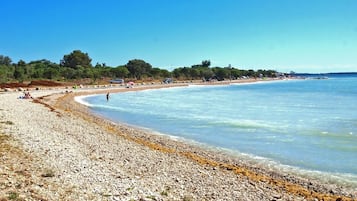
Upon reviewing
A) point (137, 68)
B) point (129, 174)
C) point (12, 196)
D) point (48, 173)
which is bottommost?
point (129, 174)

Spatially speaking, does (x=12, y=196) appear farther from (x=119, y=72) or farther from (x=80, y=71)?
(x=119, y=72)

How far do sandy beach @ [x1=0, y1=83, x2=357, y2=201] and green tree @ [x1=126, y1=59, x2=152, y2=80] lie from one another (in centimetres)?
13321

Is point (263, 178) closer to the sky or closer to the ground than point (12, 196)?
closer to the ground

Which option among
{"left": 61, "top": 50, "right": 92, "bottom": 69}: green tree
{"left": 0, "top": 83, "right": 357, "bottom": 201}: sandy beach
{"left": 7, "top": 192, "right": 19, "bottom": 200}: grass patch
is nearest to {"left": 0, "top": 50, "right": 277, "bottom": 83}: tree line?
{"left": 61, "top": 50, "right": 92, "bottom": 69}: green tree

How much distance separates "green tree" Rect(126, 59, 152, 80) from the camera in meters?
150

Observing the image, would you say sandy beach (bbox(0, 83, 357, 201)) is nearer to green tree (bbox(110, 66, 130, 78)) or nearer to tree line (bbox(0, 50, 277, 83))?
tree line (bbox(0, 50, 277, 83))

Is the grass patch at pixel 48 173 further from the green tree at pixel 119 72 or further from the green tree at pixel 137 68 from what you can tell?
the green tree at pixel 137 68

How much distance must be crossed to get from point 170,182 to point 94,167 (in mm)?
2634

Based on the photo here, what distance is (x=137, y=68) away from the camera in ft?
493

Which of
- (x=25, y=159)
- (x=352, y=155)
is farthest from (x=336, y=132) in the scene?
(x=25, y=159)

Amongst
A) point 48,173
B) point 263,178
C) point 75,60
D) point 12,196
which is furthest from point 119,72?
point 12,196

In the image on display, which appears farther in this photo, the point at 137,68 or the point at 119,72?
the point at 137,68

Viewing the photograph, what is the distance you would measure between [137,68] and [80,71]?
130 feet

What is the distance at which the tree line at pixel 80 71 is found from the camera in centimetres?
9818
